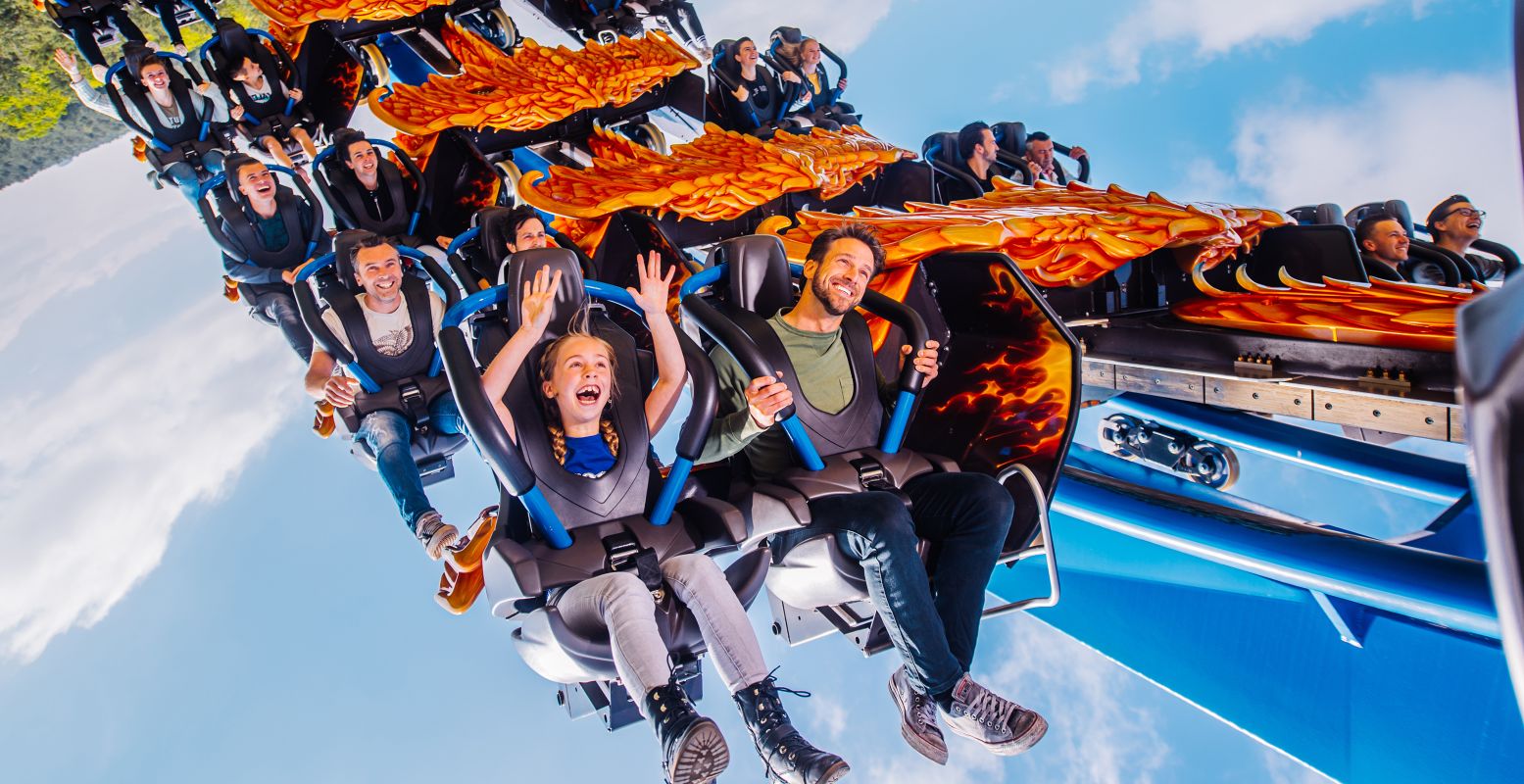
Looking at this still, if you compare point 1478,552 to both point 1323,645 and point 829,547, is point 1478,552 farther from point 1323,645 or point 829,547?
point 829,547

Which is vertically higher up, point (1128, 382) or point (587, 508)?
point (587, 508)

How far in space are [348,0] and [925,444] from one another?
197 inches

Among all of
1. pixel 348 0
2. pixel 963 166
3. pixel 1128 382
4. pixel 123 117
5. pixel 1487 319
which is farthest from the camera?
pixel 348 0

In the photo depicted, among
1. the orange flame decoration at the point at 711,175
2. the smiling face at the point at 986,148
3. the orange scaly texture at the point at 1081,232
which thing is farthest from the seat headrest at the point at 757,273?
the smiling face at the point at 986,148

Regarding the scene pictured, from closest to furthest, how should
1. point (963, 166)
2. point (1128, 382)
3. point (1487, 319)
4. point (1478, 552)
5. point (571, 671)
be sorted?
1. point (1487, 319)
2. point (571, 671)
3. point (1478, 552)
4. point (1128, 382)
5. point (963, 166)

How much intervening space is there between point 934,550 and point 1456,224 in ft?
9.38

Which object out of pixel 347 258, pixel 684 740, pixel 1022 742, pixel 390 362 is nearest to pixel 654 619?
pixel 684 740

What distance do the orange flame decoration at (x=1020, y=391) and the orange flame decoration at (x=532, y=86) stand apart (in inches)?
127

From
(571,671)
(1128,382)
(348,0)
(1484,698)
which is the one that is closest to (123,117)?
(348,0)

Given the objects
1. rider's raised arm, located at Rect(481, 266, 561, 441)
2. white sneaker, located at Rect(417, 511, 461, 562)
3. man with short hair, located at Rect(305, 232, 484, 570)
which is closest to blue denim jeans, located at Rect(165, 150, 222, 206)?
man with short hair, located at Rect(305, 232, 484, 570)

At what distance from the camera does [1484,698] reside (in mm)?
2080

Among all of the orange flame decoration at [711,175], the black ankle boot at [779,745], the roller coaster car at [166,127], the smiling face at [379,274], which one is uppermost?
the roller coaster car at [166,127]

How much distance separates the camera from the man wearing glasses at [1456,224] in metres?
3.72

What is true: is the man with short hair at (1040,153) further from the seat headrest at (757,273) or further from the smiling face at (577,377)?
the smiling face at (577,377)
